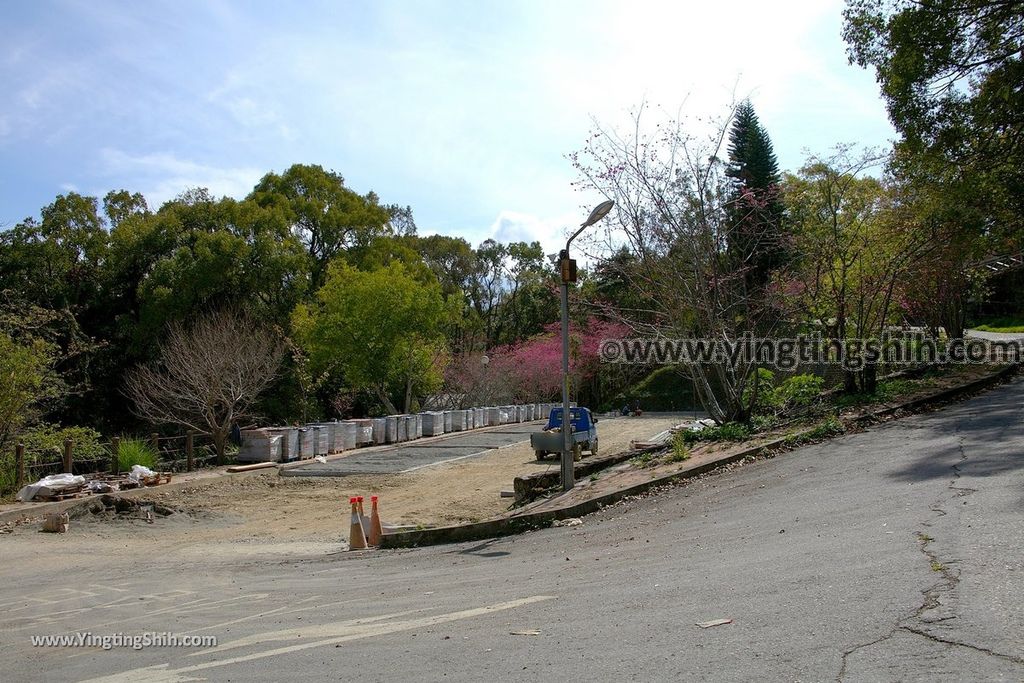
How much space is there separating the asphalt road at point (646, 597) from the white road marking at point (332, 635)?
0.03 m

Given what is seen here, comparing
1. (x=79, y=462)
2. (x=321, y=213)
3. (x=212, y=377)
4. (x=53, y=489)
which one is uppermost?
(x=321, y=213)

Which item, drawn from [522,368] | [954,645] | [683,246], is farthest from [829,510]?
[522,368]

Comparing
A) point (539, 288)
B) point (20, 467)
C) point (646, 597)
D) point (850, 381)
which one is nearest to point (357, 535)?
point (646, 597)

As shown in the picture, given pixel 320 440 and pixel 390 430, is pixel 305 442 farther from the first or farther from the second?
pixel 390 430

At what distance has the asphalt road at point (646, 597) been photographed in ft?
16.4

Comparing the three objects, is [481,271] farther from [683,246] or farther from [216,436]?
[683,246]

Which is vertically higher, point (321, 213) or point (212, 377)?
point (321, 213)

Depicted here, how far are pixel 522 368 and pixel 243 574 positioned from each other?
43.1 meters

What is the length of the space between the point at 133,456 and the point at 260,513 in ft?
17.9

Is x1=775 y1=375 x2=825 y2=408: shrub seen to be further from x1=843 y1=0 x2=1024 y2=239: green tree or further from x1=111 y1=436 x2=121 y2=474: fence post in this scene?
x1=111 y1=436 x2=121 y2=474: fence post

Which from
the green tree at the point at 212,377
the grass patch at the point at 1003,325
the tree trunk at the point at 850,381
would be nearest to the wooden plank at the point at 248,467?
the green tree at the point at 212,377

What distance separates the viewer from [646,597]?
6.71 metres

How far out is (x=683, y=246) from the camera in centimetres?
1747

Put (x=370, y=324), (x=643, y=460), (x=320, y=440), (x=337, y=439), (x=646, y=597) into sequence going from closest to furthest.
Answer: (x=646, y=597), (x=643, y=460), (x=320, y=440), (x=337, y=439), (x=370, y=324)
